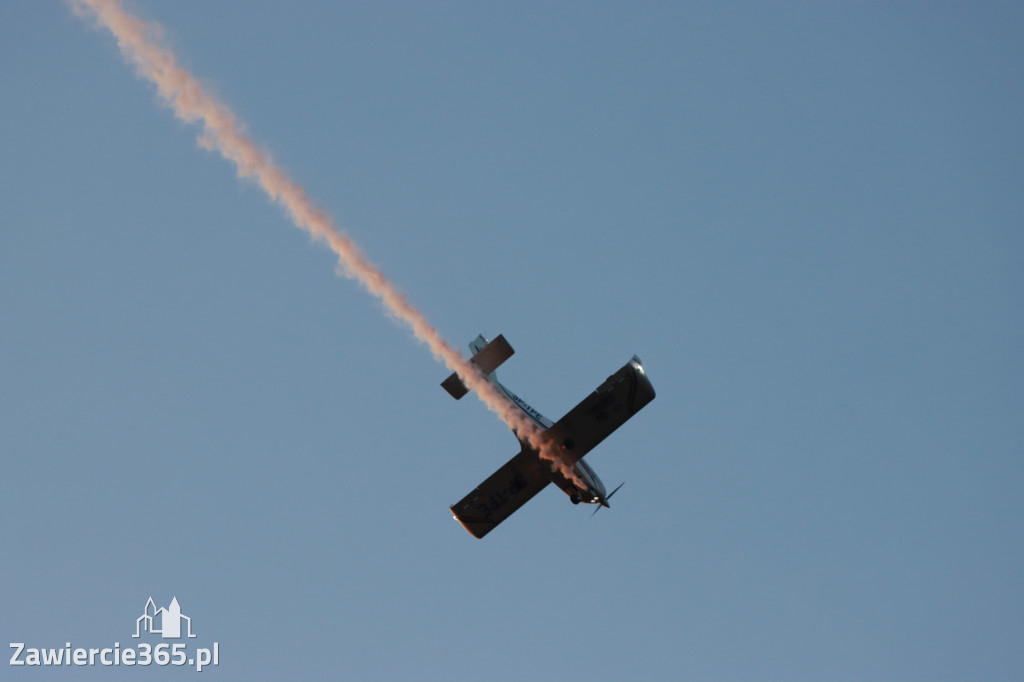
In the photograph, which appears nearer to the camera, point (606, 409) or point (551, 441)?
point (606, 409)

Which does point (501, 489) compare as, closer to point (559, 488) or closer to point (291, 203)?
point (559, 488)

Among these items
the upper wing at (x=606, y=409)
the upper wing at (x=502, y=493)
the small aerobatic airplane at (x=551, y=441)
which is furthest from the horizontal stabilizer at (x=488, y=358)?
the upper wing at (x=502, y=493)

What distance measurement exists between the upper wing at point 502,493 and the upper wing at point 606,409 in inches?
59.7

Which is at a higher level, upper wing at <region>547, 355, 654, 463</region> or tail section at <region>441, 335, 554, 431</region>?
tail section at <region>441, 335, 554, 431</region>

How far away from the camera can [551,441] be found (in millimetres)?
37094

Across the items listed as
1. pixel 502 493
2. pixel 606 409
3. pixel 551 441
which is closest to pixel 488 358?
pixel 551 441

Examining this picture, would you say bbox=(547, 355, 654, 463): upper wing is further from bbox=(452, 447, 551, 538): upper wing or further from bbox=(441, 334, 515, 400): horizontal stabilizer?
bbox=(441, 334, 515, 400): horizontal stabilizer

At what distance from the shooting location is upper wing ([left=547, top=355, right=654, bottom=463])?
120 ft

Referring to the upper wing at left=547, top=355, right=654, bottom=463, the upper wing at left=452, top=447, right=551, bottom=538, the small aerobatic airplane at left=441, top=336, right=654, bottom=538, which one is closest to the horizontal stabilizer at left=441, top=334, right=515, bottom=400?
the small aerobatic airplane at left=441, top=336, right=654, bottom=538

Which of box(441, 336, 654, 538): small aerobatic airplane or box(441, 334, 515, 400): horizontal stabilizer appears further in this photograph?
box(441, 334, 515, 400): horizontal stabilizer

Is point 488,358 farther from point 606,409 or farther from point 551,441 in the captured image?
point 606,409

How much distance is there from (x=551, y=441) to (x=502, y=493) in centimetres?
308

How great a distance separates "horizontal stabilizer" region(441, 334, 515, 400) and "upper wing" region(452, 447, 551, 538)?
316 cm

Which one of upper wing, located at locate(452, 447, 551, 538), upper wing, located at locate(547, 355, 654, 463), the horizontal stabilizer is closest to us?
upper wing, located at locate(547, 355, 654, 463)
